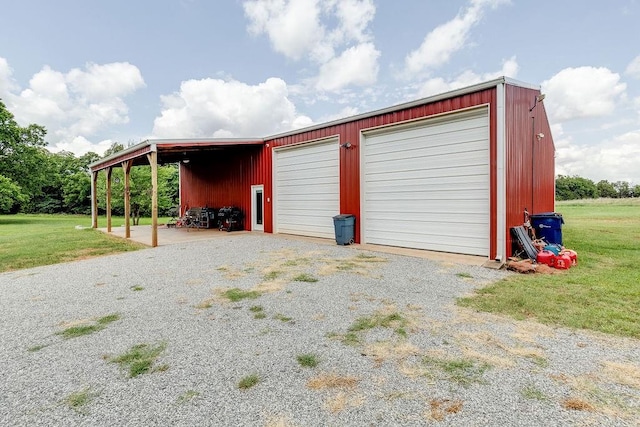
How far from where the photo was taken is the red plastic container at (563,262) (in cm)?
563

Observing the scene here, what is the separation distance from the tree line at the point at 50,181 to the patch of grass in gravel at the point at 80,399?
1476 centimetres

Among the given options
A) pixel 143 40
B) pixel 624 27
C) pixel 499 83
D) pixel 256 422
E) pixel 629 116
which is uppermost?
pixel 143 40

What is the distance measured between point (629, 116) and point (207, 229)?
20335mm

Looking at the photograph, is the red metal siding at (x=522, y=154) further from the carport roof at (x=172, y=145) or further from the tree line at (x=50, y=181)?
the tree line at (x=50, y=181)

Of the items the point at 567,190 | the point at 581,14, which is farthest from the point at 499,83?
the point at 567,190

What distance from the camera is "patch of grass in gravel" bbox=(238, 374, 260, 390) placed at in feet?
7.07

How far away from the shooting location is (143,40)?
→ 12.8 meters

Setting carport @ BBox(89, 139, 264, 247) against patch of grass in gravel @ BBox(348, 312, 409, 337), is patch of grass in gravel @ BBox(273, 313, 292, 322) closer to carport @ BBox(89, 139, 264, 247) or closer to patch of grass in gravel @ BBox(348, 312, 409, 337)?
patch of grass in gravel @ BBox(348, 312, 409, 337)

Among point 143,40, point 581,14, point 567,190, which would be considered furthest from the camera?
point 567,190

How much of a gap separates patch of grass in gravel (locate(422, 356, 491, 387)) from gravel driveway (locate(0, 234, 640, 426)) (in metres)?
0.01

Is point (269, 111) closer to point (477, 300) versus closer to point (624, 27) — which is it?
point (624, 27)

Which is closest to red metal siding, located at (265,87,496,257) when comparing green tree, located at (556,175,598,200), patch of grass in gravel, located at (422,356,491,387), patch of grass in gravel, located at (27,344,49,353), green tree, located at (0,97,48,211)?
patch of grass in gravel, located at (422,356,491,387)

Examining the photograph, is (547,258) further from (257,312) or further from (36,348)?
(36,348)

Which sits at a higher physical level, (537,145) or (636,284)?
(537,145)
